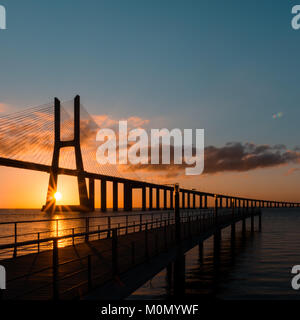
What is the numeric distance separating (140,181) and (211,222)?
47356mm

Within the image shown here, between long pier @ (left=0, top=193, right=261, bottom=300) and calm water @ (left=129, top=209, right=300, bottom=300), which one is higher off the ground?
long pier @ (left=0, top=193, right=261, bottom=300)

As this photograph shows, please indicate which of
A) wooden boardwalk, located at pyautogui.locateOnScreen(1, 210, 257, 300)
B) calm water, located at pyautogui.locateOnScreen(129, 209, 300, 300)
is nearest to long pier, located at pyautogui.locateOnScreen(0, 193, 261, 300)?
wooden boardwalk, located at pyautogui.locateOnScreen(1, 210, 257, 300)

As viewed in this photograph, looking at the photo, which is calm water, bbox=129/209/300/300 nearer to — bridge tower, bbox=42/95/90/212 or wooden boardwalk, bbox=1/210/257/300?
wooden boardwalk, bbox=1/210/257/300

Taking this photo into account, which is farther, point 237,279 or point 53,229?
point 53,229

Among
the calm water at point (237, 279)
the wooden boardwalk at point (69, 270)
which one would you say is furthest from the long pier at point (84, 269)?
the calm water at point (237, 279)

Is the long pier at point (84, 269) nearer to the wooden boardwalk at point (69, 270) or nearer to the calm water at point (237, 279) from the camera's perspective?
the wooden boardwalk at point (69, 270)

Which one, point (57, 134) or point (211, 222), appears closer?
point (211, 222)

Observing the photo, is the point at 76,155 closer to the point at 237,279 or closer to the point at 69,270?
the point at 237,279

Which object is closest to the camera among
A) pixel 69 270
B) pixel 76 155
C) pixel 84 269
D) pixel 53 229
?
pixel 84 269

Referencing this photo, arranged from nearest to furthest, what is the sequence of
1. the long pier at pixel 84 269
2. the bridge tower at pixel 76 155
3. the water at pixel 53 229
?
the long pier at pixel 84 269 < the water at pixel 53 229 < the bridge tower at pixel 76 155

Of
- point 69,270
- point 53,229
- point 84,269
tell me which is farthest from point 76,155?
point 84,269
